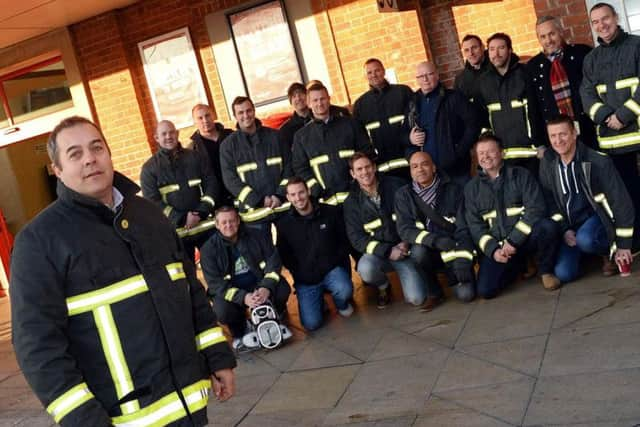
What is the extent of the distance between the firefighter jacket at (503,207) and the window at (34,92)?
263 inches

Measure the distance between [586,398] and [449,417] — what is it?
0.74 meters

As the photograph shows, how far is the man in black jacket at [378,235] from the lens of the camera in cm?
675

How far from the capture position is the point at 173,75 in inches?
407

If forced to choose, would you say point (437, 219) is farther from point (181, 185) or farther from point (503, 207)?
point (181, 185)

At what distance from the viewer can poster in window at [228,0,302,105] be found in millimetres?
9555

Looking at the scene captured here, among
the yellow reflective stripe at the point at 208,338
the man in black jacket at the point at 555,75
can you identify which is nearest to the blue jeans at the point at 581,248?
the man in black jacket at the point at 555,75

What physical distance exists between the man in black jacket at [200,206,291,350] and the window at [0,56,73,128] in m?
5.22

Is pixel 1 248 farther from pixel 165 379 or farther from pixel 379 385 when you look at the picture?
pixel 165 379

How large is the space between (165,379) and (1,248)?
11.1 metres

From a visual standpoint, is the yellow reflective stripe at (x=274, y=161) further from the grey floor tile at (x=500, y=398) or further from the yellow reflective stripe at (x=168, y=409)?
the yellow reflective stripe at (x=168, y=409)

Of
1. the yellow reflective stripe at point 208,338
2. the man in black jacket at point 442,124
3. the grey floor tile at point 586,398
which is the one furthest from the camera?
the man in black jacket at point 442,124

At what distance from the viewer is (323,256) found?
23.4ft

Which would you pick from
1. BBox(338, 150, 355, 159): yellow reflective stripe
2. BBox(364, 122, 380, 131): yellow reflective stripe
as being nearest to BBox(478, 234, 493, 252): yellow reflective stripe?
BBox(338, 150, 355, 159): yellow reflective stripe

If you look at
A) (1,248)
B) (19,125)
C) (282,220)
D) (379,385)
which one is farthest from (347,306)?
(1,248)
